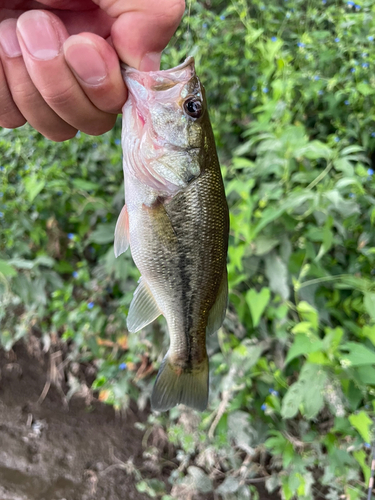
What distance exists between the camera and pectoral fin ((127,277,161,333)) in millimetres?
1026

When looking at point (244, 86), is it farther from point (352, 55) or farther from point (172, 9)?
point (172, 9)

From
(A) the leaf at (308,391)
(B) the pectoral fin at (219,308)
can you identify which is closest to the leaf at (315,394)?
(A) the leaf at (308,391)

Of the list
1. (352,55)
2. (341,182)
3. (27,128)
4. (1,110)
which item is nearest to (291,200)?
(341,182)

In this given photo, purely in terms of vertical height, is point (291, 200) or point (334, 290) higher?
point (291, 200)

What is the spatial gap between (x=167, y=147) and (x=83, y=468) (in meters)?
2.16

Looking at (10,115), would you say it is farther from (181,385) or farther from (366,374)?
(366,374)

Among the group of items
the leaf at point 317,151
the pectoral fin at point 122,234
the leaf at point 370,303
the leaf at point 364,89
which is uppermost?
the leaf at point 364,89

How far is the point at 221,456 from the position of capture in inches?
72.5

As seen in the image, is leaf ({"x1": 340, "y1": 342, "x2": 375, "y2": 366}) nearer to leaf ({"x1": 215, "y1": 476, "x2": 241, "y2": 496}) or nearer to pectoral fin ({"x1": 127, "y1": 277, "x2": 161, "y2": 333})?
pectoral fin ({"x1": 127, "y1": 277, "x2": 161, "y2": 333})

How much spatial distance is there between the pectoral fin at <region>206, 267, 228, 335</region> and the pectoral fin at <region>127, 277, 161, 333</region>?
0.17m

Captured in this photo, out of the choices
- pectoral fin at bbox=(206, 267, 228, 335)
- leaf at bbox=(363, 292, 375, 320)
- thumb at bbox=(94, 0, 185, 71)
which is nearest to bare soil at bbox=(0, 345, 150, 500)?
pectoral fin at bbox=(206, 267, 228, 335)

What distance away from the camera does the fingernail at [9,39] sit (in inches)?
35.2

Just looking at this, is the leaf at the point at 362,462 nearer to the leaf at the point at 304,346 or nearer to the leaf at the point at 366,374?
the leaf at the point at 366,374

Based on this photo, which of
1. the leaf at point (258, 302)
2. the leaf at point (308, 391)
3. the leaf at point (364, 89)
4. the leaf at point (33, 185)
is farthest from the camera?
the leaf at point (364, 89)
